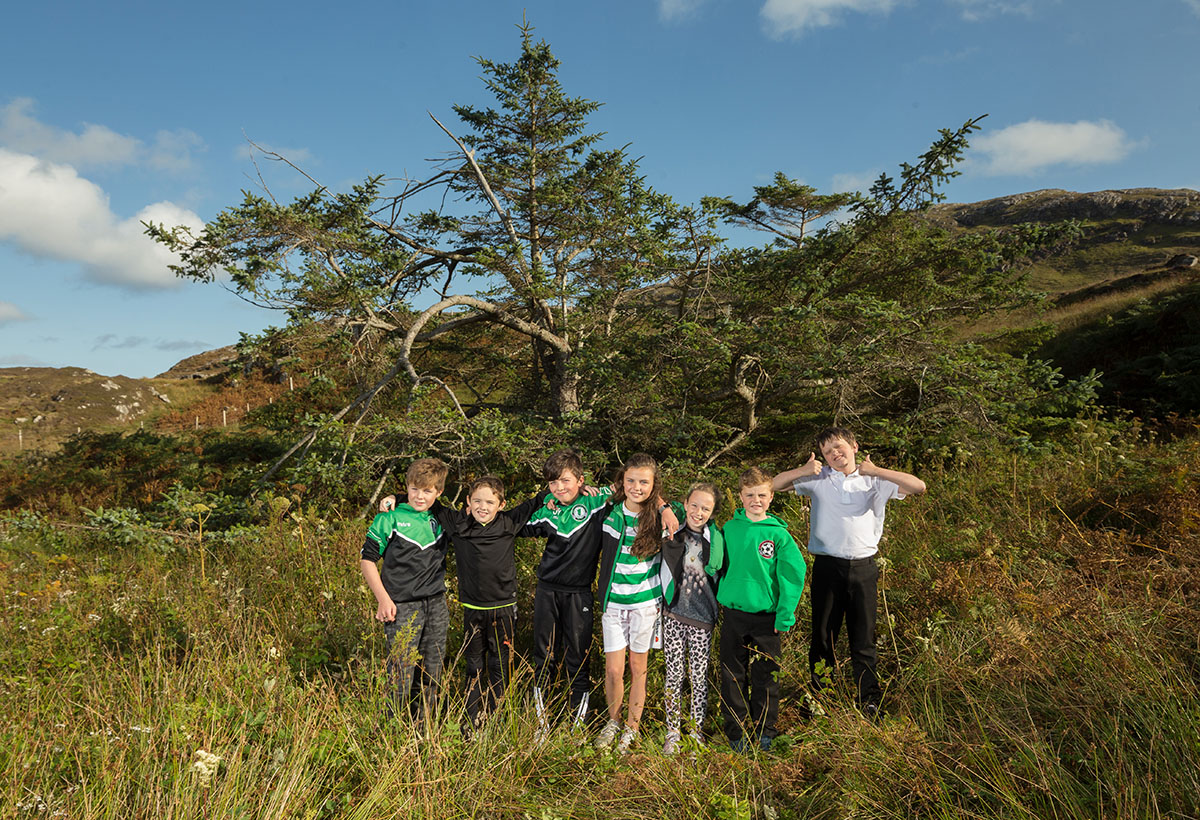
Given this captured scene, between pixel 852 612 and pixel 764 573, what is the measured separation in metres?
0.68

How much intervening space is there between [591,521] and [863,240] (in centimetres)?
713

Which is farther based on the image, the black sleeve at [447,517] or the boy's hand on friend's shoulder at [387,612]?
the black sleeve at [447,517]

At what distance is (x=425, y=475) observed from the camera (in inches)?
157

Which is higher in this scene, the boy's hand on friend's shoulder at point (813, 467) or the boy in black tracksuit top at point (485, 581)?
the boy's hand on friend's shoulder at point (813, 467)

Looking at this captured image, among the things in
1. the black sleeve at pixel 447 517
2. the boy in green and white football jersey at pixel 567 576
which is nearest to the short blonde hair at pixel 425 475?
the black sleeve at pixel 447 517

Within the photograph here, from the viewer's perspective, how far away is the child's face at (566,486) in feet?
13.1

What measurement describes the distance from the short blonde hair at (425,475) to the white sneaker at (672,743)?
2121mm

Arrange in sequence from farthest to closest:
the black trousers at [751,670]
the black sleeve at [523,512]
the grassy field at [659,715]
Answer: the black sleeve at [523,512], the black trousers at [751,670], the grassy field at [659,715]

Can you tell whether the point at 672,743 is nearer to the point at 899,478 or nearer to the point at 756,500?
the point at 756,500

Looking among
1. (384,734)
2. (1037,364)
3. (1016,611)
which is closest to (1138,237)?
(1037,364)

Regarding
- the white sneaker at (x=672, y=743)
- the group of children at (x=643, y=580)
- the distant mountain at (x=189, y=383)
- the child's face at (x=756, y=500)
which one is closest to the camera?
the white sneaker at (x=672, y=743)

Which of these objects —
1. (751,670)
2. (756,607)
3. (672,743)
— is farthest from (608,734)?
(756,607)

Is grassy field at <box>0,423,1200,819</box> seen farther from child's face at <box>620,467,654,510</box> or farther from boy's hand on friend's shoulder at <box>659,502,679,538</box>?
child's face at <box>620,467,654,510</box>

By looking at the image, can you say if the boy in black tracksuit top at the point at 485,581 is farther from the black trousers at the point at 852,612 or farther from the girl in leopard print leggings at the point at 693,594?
the black trousers at the point at 852,612
